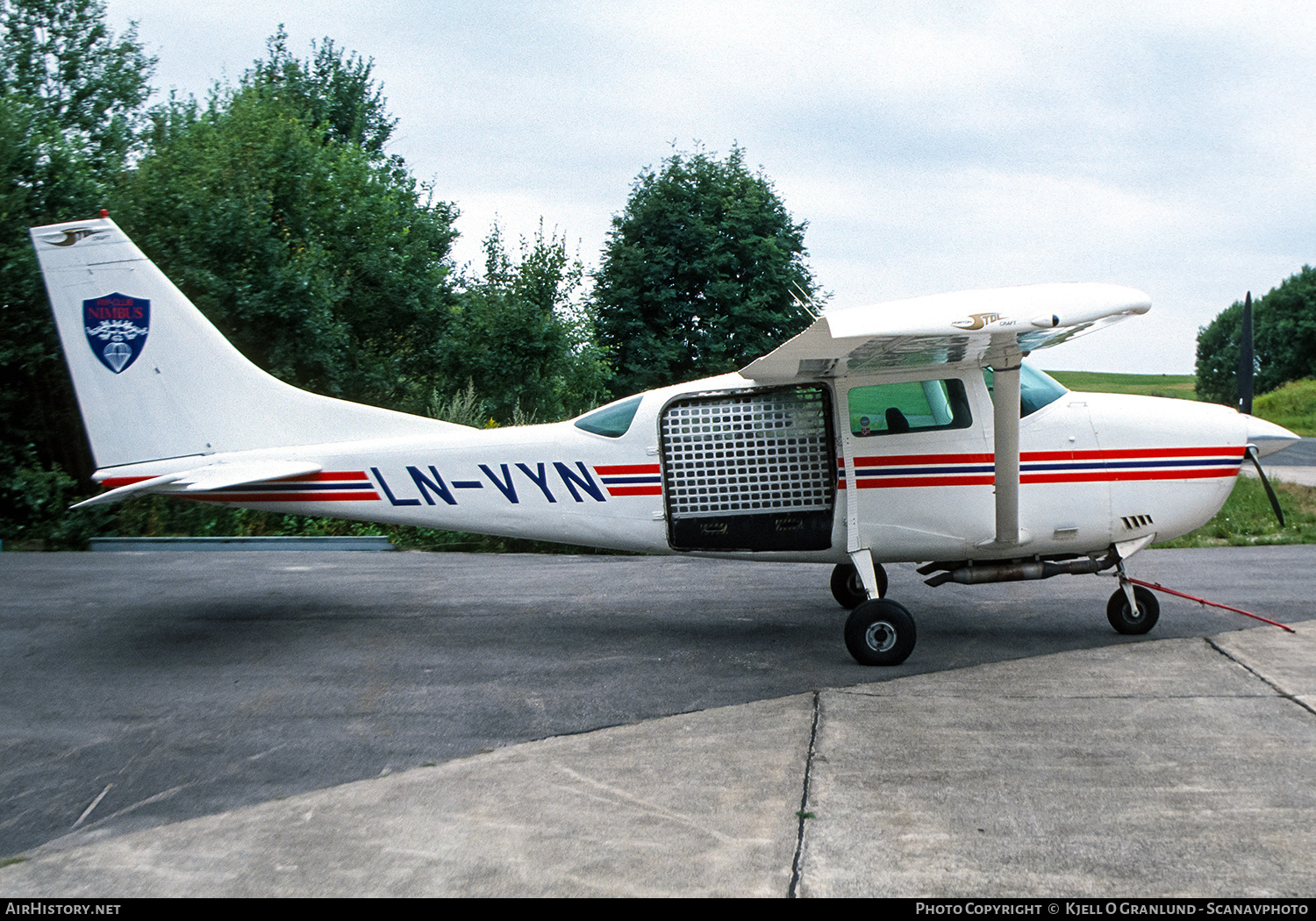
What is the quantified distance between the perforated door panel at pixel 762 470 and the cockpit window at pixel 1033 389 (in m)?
1.38

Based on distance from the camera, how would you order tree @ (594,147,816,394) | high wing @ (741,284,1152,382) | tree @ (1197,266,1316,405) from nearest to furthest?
high wing @ (741,284,1152,382)
tree @ (594,147,816,394)
tree @ (1197,266,1316,405)

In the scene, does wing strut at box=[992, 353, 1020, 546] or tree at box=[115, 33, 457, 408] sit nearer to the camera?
wing strut at box=[992, 353, 1020, 546]

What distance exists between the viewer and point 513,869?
3875 mm

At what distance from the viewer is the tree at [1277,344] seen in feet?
263

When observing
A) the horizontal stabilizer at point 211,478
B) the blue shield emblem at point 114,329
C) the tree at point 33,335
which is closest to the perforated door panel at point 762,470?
the horizontal stabilizer at point 211,478

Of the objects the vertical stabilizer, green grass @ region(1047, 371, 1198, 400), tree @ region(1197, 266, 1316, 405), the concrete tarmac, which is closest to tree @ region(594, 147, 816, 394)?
green grass @ region(1047, 371, 1198, 400)

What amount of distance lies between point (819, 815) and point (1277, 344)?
3691 inches

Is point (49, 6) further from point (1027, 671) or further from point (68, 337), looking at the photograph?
point (1027, 671)

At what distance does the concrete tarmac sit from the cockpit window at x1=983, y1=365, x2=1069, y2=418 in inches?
88.6

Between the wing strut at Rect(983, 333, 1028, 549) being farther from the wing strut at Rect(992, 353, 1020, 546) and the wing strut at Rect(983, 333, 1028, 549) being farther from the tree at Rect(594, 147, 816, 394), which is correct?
the tree at Rect(594, 147, 816, 394)

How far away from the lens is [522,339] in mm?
19172

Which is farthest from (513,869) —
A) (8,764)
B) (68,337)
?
(68,337)

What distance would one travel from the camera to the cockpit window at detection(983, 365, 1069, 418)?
24.3ft
